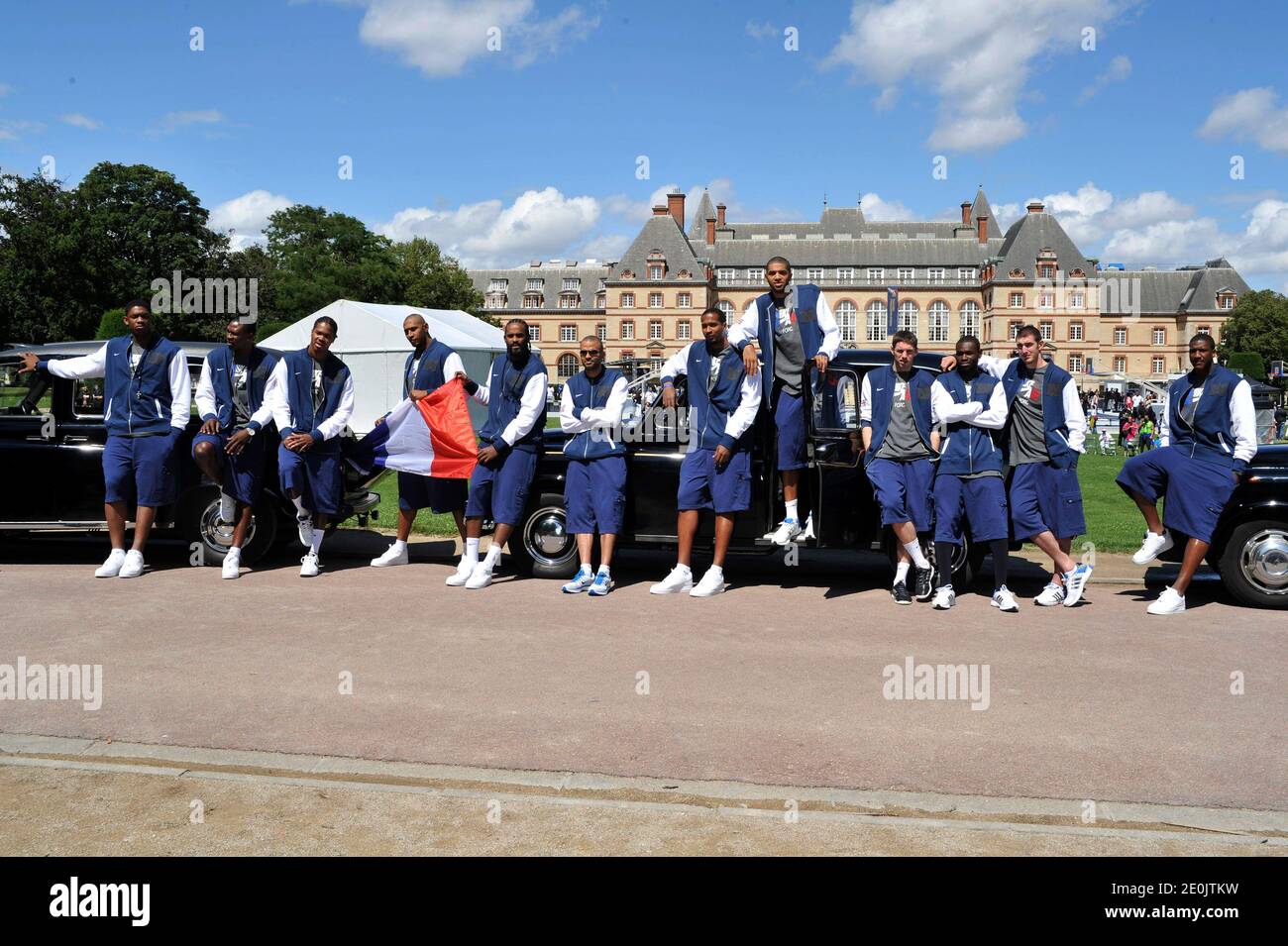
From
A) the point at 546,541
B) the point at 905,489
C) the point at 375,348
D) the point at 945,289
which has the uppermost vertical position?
the point at 945,289

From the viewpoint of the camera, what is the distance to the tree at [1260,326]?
87.1 metres

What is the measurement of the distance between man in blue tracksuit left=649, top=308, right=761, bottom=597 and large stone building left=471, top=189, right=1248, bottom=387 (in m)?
99.5

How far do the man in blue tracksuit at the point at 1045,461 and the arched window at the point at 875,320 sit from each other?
10651 centimetres

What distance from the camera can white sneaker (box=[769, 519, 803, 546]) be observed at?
8.69m

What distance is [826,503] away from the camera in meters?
8.96

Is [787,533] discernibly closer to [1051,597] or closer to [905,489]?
[905,489]

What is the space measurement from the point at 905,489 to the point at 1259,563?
292 cm

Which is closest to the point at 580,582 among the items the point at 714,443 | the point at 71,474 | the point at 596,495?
the point at 596,495

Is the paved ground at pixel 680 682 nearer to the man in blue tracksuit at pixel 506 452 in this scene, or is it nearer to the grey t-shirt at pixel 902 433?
the man in blue tracksuit at pixel 506 452

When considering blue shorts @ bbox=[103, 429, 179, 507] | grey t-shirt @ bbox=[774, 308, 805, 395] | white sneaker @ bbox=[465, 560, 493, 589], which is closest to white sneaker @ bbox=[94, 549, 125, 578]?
blue shorts @ bbox=[103, 429, 179, 507]

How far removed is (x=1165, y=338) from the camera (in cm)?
11238

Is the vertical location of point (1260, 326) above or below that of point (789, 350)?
above

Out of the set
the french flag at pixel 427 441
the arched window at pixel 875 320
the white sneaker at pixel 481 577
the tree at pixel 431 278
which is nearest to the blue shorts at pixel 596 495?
the white sneaker at pixel 481 577
